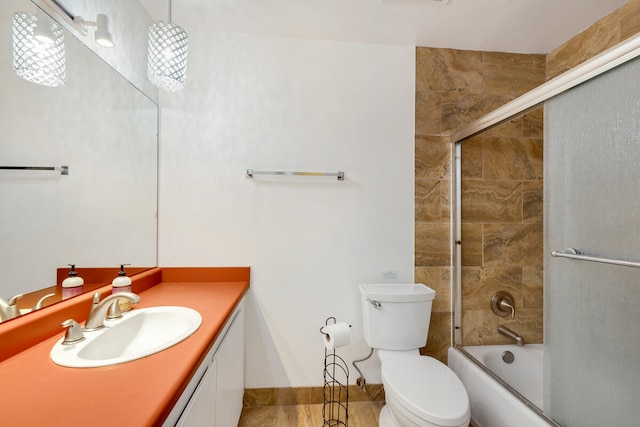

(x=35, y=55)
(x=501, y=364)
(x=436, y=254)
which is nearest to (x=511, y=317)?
(x=501, y=364)

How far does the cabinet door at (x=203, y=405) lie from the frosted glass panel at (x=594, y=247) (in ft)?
4.56

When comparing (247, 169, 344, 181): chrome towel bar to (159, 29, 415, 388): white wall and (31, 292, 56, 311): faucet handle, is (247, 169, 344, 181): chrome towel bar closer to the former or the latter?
(159, 29, 415, 388): white wall

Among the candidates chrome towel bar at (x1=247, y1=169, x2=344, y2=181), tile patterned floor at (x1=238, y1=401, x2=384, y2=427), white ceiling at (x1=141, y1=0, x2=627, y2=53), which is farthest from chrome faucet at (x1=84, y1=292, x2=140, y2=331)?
white ceiling at (x1=141, y1=0, x2=627, y2=53)

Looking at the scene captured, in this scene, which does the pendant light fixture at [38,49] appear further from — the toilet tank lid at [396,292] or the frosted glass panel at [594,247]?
the frosted glass panel at [594,247]

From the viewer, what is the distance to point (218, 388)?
1.15 m

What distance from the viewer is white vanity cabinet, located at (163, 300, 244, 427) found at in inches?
32.2

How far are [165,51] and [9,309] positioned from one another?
1151mm

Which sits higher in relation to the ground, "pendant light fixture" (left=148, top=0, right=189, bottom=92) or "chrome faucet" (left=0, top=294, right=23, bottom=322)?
"pendant light fixture" (left=148, top=0, right=189, bottom=92)

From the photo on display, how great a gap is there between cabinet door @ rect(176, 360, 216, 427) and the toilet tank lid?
3.03ft

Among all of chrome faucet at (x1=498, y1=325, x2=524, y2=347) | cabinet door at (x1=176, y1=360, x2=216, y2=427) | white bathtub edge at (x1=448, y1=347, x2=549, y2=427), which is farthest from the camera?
chrome faucet at (x1=498, y1=325, x2=524, y2=347)

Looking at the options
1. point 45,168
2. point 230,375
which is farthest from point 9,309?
point 230,375

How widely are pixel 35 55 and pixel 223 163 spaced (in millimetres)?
918

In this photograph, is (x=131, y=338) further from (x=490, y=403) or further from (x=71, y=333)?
(x=490, y=403)

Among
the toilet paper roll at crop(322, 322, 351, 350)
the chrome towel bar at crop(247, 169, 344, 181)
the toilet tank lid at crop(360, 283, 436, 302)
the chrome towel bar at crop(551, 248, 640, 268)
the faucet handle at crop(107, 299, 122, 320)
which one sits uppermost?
the chrome towel bar at crop(247, 169, 344, 181)
